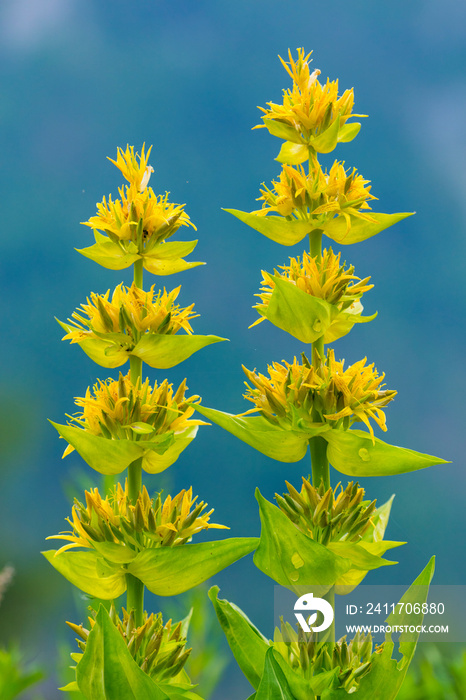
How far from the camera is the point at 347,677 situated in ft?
4.32

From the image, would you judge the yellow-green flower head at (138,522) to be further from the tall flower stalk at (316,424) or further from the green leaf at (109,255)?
the green leaf at (109,255)

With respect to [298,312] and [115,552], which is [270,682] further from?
[298,312]

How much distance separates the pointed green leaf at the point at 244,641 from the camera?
1.43 metres

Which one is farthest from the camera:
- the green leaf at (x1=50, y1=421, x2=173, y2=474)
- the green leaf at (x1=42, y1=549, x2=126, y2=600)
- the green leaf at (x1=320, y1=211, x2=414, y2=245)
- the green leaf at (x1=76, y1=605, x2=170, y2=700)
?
the green leaf at (x1=320, y1=211, x2=414, y2=245)

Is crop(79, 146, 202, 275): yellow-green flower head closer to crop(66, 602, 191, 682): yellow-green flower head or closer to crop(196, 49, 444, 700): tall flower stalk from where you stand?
crop(196, 49, 444, 700): tall flower stalk

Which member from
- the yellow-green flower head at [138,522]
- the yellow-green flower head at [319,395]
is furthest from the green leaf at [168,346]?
the yellow-green flower head at [138,522]

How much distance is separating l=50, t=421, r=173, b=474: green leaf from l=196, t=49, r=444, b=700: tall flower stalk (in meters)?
0.15

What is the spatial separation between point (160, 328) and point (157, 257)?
199 millimetres

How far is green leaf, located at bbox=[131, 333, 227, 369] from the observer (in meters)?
1.41

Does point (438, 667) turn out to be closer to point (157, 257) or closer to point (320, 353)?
point (320, 353)

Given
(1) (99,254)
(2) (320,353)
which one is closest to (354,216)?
(2) (320,353)


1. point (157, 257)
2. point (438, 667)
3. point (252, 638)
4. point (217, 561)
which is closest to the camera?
point (217, 561)

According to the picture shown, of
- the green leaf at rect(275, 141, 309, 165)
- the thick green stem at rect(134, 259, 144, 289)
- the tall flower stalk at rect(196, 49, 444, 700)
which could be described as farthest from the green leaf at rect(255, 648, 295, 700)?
the green leaf at rect(275, 141, 309, 165)

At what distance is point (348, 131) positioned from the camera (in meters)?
1.64
